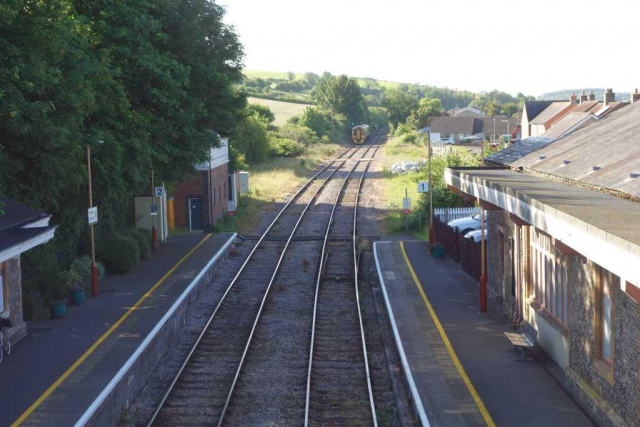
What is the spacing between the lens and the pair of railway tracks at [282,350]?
14062mm

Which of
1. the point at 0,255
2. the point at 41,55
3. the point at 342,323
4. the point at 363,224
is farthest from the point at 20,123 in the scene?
the point at 363,224

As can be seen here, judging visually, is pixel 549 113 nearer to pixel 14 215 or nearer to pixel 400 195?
pixel 400 195

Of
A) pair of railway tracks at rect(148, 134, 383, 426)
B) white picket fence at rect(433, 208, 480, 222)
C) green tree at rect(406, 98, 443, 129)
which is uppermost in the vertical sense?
green tree at rect(406, 98, 443, 129)

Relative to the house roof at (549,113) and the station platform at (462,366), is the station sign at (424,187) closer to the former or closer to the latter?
the station platform at (462,366)

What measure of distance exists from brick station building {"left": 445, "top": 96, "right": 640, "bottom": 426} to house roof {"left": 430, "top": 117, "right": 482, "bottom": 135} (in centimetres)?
8819

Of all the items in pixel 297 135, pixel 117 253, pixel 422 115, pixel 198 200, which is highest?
pixel 422 115

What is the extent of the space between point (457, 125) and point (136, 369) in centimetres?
10035

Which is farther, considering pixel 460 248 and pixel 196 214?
pixel 196 214

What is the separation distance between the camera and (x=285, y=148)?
3228 inches

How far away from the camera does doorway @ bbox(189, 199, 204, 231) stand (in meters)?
36.5

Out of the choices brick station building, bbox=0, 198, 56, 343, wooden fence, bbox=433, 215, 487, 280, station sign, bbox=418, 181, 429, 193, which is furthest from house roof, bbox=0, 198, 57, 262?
station sign, bbox=418, 181, 429, 193

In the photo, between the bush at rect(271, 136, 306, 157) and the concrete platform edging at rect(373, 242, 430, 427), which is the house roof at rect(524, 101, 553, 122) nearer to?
the bush at rect(271, 136, 306, 157)

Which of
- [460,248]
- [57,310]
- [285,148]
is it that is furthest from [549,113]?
[57,310]

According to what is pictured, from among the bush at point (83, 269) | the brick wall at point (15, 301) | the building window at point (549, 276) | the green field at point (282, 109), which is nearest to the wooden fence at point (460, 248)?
the building window at point (549, 276)
